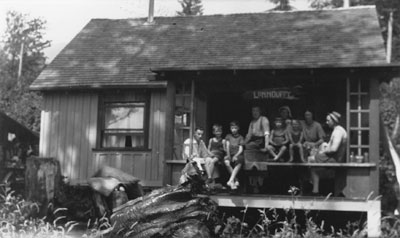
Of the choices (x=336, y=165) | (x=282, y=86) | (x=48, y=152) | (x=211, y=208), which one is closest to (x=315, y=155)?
(x=336, y=165)

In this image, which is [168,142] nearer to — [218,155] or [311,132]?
[218,155]

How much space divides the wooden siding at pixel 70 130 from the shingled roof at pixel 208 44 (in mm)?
568

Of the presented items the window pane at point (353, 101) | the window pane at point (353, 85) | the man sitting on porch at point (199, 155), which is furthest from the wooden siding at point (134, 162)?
the window pane at point (353, 85)

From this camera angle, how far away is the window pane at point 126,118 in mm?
16453

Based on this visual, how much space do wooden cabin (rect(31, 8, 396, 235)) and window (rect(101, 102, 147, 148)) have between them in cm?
3

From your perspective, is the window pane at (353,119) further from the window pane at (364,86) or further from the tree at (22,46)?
the tree at (22,46)

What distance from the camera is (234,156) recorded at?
12.1 metres

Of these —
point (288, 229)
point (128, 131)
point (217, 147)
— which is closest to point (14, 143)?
point (128, 131)

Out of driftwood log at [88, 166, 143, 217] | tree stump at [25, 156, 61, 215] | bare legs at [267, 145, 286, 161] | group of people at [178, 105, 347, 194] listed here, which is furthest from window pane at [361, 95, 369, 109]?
tree stump at [25, 156, 61, 215]

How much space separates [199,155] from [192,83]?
1606 mm

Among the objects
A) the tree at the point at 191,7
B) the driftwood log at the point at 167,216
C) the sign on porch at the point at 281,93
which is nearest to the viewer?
the driftwood log at the point at 167,216

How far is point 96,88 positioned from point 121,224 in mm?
7920

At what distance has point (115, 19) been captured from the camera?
64.7ft

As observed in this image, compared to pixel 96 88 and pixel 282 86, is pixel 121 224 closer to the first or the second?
pixel 282 86
